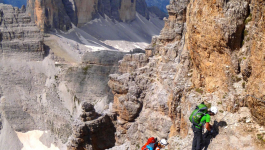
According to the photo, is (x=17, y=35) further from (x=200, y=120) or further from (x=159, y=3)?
(x=159, y=3)

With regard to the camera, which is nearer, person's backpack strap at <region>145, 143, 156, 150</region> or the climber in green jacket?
the climber in green jacket

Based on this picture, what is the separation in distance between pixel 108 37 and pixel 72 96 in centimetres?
2789

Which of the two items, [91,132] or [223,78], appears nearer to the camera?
[223,78]

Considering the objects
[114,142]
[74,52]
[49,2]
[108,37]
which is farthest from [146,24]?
[114,142]

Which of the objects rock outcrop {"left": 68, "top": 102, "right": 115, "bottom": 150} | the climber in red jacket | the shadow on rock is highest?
the shadow on rock

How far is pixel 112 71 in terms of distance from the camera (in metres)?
29.4

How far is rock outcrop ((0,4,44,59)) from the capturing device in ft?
106

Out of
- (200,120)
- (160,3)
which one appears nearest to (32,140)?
(200,120)

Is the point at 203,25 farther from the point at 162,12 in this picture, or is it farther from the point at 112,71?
the point at 162,12

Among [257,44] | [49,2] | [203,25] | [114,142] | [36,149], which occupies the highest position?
[49,2]

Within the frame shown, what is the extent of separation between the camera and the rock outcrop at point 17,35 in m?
32.2

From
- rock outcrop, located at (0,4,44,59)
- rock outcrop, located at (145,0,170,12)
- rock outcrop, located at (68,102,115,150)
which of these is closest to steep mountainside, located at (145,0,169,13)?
rock outcrop, located at (145,0,170,12)

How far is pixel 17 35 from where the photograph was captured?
32625 mm

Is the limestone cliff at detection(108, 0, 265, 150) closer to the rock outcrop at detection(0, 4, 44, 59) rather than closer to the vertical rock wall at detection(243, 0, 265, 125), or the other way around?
the vertical rock wall at detection(243, 0, 265, 125)
